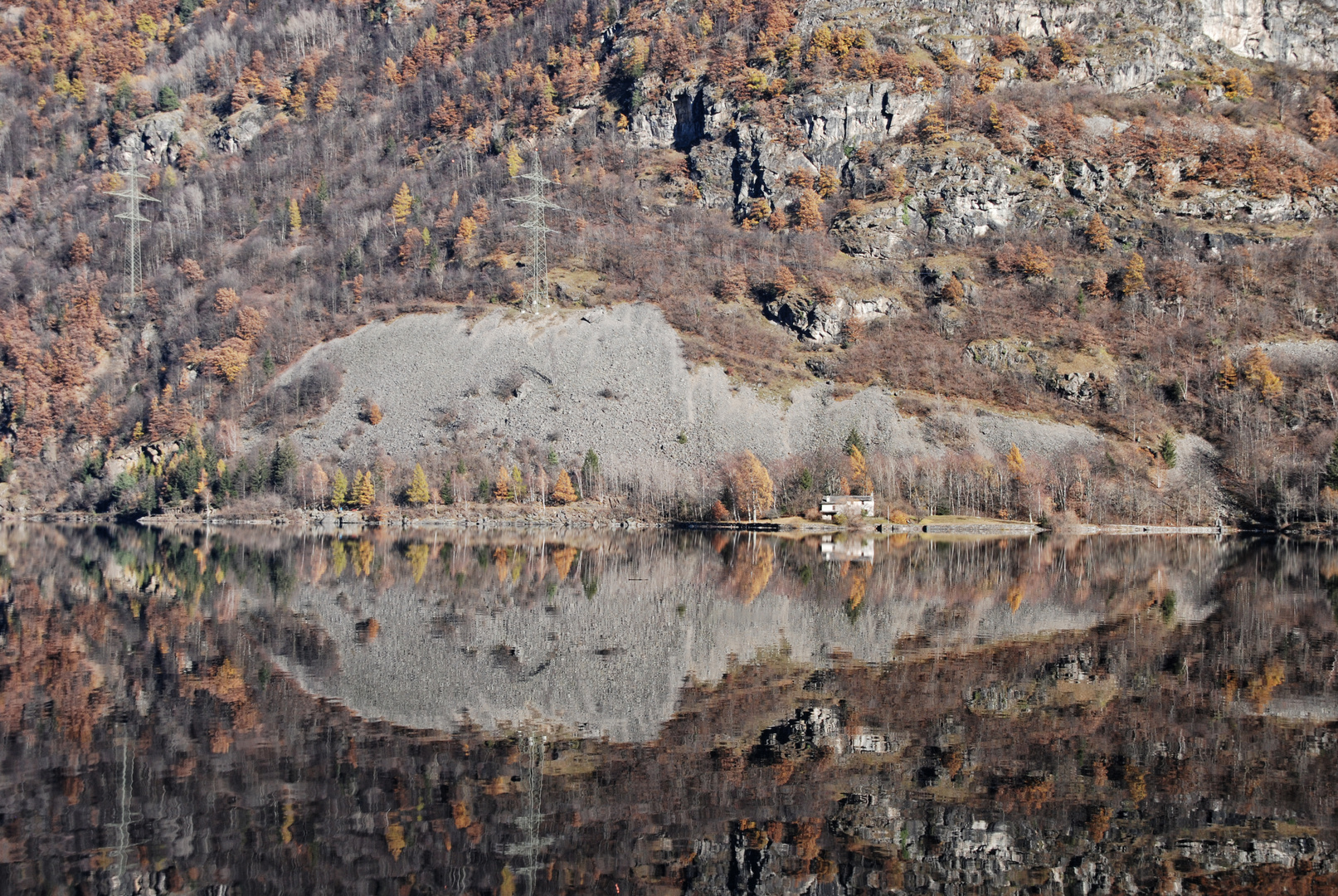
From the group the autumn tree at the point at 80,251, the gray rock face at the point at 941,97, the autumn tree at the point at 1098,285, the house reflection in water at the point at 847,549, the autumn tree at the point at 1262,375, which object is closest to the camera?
the house reflection in water at the point at 847,549

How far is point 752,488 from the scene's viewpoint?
107250 mm

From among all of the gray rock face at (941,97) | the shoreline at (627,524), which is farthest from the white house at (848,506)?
the gray rock face at (941,97)

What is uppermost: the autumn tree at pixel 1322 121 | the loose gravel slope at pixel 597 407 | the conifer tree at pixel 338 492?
the autumn tree at pixel 1322 121

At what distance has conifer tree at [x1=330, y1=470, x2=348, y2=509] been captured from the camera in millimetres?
113062

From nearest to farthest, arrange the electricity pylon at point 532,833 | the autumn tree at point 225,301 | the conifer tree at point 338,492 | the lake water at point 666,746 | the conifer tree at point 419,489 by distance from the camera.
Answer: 1. the electricity pylon at point 532,833
2. the lake water at point 666,746
3. the conifer tree at point 419,489
4. the conifer tree at point 338,492
5. the autumn tree at point 225,301

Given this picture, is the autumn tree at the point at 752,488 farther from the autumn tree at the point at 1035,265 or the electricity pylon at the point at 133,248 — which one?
the electricity pylon at the point at 133,248

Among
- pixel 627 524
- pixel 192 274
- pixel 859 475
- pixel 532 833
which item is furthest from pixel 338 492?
pixel 532 833

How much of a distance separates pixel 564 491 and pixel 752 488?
2008 cm

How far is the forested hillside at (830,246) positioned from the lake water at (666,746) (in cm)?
7542

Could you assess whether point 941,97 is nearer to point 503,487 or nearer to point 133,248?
point 503,487

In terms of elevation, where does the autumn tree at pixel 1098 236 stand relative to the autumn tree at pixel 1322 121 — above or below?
below

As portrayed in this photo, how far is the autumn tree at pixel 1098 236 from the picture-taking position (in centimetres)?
15388

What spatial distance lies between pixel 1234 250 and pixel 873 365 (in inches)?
2333

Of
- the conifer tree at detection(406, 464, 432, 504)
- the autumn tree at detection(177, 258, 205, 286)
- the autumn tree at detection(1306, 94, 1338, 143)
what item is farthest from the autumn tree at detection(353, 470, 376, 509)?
the autumn tree at detection(1306, 94, 1338, 143)
